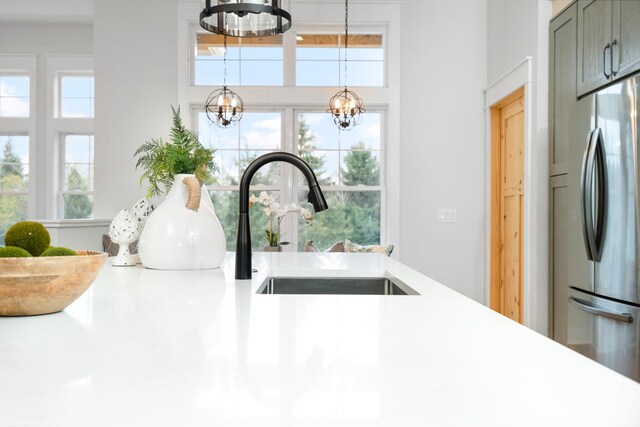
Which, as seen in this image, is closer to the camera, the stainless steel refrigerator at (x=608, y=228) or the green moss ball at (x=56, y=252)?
the green moss ball at (x=56, y=252)

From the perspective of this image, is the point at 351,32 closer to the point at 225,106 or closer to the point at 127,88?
the point at 225,106

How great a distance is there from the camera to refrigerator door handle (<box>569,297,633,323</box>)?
7.75 feet

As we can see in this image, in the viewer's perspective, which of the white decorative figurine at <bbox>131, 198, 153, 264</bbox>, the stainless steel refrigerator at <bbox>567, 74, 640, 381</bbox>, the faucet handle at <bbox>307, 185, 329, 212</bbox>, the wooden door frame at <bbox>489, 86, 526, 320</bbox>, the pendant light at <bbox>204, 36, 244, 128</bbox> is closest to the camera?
the faucet handle at <bbox>307, 185, 329, 212</bbox>

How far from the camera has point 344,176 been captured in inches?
201

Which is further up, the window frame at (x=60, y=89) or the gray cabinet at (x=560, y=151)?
the window frame at (x=60, y=89)

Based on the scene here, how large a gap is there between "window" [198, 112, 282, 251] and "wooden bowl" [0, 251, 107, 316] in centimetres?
419

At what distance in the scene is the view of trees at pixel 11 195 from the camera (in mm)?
Answer: 6105

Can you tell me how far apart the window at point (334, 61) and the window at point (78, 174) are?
2.83 metres

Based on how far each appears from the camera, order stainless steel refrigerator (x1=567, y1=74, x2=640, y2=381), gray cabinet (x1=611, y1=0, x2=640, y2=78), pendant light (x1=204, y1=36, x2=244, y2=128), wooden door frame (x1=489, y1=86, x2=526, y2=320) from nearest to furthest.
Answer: stainless steel refrigerator (x1=567, y1=74, x2=640, y2=381) < gray cabinet (x1=611, y1=0, x2=640, y2=78) < pendant light (x1=204, y1=36, x2=244, y2=128) < wooden door frame (x1=489, y1=86, x2=526, y2=320)

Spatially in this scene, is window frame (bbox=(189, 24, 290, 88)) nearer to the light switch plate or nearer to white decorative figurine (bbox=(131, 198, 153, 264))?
the light switch plate

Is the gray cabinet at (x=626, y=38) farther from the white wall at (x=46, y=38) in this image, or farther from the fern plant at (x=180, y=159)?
the white wall at (x=46, y=38)

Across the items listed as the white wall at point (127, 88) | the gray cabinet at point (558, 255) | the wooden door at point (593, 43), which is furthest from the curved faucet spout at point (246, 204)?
the white wall at point (127, 88)

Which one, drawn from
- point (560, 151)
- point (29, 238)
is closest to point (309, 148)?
point (560, 151)

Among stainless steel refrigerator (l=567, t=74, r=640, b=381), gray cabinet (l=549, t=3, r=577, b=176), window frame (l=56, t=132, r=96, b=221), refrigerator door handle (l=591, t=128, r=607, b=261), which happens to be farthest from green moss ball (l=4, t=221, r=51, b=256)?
window frame (l=56, t=132, r=96, b=221)
